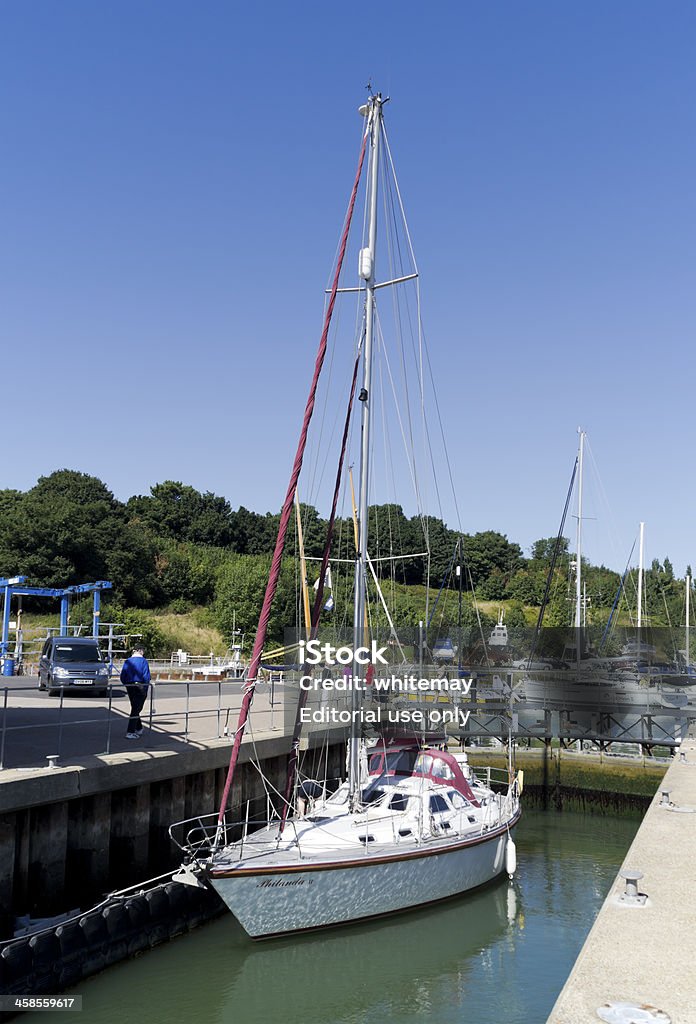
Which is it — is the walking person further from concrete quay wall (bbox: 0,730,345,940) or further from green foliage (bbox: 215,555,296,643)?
green foliage (bbox: 215,555,296,643)

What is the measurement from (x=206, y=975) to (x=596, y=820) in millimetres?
17278

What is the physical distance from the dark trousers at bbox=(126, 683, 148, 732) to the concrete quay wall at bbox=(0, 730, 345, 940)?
4.78 ft

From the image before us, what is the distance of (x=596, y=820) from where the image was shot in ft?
91.8

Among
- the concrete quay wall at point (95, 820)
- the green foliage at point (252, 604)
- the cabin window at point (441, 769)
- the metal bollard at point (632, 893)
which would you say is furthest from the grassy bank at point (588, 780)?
the green foliage at point (252, 604)

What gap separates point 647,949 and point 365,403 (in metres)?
11.6

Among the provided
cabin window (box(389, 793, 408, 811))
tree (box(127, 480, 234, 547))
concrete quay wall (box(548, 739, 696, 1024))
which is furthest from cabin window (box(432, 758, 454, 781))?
tree (box(127, 480, 234, 547))

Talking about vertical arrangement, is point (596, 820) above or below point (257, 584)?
below

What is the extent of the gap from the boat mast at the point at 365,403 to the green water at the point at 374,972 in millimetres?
3065

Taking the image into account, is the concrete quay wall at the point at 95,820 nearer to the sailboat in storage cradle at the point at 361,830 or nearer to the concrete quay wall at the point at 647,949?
the sailboat in storage cradle at the point at 361,830

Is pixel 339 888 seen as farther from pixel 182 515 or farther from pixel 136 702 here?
pixel 182 515

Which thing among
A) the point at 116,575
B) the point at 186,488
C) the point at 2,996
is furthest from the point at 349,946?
the point at 186,488

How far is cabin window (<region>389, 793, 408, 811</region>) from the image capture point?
58.7 feet

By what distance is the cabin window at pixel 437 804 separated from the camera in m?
18.2

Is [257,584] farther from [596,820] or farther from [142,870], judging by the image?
[142,870]
